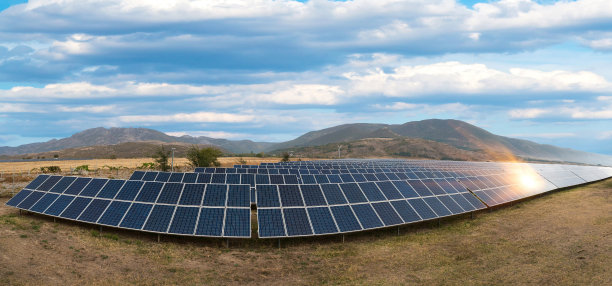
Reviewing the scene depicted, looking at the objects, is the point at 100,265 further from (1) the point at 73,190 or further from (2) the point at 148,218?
(1) the point at 73,190

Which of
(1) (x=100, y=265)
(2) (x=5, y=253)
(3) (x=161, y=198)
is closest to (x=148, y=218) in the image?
(3) (x=161, y=198)

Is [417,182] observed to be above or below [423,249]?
→ above

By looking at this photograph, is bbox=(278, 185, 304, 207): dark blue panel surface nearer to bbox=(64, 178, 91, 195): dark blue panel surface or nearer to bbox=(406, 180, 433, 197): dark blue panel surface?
bbox=(406, 180, 433, 197): dark blue panel surface

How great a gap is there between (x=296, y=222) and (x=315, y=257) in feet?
7.44

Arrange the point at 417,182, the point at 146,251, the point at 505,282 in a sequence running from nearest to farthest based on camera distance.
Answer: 1. the point at 505,282
2. the point at 146,251
3. the point at 417,182

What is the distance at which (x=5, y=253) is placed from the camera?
17000mm

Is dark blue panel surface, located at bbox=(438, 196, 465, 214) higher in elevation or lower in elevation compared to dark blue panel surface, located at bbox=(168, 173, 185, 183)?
lower

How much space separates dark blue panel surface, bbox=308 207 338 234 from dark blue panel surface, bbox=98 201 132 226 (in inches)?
418

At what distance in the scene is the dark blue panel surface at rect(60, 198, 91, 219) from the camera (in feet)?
76.5

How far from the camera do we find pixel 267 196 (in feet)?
75.0

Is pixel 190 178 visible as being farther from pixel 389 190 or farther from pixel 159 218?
pixel 389 190

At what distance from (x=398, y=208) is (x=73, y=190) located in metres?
21.6

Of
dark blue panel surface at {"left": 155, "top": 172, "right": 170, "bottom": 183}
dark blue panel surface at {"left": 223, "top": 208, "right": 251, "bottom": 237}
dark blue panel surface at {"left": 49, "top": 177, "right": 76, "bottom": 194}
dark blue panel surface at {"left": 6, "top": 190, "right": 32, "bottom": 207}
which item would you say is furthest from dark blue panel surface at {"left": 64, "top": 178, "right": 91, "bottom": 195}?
dark blue panel surface at {"left": 223, "top": 208, "right": 251, "bottom": 237}

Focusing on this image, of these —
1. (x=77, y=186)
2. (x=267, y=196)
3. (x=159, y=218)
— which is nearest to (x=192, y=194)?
(x=159, y=218)
